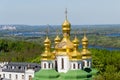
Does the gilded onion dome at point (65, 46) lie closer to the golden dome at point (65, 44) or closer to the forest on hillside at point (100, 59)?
the golden dome at point (65, 44)

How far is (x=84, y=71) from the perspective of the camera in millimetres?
26797

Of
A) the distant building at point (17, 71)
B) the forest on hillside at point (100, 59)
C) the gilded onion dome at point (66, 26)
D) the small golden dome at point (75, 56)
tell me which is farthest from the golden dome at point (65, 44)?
the distant building at point (17, 71)

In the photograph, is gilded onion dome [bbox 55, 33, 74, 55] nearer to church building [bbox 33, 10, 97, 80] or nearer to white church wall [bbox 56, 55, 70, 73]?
church building [bbox 33, 10, 97, 80]

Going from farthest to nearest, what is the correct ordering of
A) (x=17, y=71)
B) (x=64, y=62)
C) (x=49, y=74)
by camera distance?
(x=17, y=71) → (x=64, y=62) → (x=49, y=74)

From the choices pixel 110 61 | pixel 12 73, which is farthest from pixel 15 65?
pixel 110 61

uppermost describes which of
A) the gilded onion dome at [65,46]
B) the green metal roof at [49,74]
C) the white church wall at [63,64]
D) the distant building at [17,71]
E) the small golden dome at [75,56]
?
the gilded onion dome at [65,46]

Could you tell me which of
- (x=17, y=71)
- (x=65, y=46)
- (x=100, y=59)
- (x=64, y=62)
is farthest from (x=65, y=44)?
(x=100, y=59)

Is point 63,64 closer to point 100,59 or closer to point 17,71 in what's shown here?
point 17,71

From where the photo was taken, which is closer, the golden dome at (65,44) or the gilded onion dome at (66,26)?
the golden dome at (65,44)

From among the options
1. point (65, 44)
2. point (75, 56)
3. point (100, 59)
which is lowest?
point (100, 59)

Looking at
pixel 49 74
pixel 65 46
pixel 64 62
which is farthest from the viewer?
pixel 65 46

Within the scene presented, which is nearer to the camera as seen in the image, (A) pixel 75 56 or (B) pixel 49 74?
(A) pixel 75 56

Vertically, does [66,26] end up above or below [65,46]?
above

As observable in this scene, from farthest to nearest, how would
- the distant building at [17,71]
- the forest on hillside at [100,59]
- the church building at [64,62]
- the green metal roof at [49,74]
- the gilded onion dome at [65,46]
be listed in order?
the distant building at [17,71] < the forest on hillside at [100,59] < the gilded onion dome at [65,46] < the green metal roof at [49,74] < the church building at [64,62]
